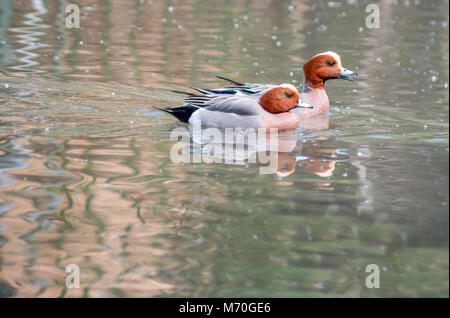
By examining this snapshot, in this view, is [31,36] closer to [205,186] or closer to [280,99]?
[280,99]

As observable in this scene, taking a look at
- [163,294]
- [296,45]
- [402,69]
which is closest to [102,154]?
[163,294]

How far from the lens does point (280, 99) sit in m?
8.94

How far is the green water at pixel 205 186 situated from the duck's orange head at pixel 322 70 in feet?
1.28

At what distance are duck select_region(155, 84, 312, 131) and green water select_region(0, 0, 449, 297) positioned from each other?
0.20m

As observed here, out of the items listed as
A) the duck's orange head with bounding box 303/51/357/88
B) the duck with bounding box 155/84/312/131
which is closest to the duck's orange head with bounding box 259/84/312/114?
the duck with bounding box 155/84/312/131

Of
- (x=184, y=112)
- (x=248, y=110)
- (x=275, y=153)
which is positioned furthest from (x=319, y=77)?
(x=275, y=153)

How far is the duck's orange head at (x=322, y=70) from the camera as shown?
33.8 ft

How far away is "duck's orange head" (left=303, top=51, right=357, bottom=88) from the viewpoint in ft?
33.8

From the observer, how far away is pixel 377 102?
1037 centimetres

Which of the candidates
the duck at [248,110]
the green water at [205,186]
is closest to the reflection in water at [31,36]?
the green water at [205,186]

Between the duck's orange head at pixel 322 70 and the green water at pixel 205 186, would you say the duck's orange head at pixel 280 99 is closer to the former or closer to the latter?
the green water at pixel 205 186

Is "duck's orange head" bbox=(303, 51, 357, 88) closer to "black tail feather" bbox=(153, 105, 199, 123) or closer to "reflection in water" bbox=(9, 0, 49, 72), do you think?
"black tail feather" bbox=(153, 105, 199, 123)

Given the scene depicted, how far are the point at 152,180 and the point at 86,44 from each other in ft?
25.3

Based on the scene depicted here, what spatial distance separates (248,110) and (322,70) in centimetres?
182
